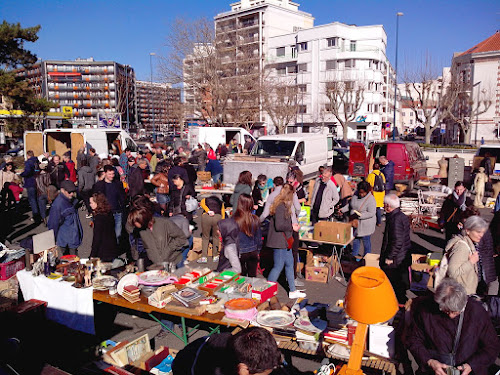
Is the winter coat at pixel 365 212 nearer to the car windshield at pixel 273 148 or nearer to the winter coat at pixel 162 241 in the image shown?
the winter coat at pixel 162 241

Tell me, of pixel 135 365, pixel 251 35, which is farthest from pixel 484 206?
pixel 251 35

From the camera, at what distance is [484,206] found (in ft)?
47.6

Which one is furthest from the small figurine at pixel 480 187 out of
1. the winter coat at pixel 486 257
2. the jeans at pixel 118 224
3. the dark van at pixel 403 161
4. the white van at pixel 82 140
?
the white van at pixel 82 140

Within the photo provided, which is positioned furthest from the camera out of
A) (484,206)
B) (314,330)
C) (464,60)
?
(464,60)

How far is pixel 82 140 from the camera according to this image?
19547 mm

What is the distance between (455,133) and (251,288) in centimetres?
6044

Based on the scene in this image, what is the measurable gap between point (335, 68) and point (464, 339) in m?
58.0

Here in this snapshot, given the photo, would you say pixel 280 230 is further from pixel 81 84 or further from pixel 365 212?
pixel 81 84

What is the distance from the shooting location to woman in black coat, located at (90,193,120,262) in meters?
6.69

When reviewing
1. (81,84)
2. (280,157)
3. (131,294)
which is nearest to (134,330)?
(131,294)

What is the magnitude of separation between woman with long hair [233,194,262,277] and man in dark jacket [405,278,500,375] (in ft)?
10.1

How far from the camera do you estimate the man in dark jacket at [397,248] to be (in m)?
5.77

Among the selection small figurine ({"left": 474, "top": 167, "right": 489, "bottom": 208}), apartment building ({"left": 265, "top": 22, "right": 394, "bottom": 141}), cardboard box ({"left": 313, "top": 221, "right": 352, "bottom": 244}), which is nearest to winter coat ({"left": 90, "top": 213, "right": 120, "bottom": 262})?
cardboard box ({"left": 313, "top": 221, "right": 352, "bottom": 244})

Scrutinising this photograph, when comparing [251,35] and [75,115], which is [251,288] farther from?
[75,115]
